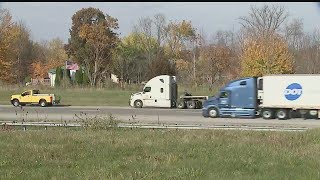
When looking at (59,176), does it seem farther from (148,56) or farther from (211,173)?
(148,56)

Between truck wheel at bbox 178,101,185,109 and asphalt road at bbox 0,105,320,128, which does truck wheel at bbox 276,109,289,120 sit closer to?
asphalt road at bbox 0,105,320,128

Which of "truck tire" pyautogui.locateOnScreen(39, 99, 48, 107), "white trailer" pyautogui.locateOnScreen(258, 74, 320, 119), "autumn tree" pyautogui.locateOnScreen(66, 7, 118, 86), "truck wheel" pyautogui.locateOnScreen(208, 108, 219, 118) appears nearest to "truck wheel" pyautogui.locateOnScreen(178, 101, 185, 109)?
"truck wheel" pyautogui.locateOnScreen(208, 108, 219, 118)

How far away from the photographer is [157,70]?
64312 millimetres

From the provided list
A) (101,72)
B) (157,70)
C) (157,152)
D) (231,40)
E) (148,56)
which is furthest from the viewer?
(231,40)

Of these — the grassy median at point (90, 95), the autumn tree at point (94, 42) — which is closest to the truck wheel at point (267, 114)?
the grassy median at point (90, 95)

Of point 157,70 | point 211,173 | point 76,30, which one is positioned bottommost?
point 211,173

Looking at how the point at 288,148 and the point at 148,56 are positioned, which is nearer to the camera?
the point at 288,148

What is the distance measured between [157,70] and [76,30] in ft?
59.6

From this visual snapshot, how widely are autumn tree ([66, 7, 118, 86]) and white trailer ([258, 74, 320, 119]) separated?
1678 inches

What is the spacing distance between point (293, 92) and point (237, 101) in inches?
146

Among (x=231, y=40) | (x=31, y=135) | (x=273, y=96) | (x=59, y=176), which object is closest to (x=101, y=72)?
(x=231, y=40)

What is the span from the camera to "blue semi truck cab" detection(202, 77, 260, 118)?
3005 cm

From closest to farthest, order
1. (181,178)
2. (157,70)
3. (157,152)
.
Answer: (181,178) < (157,152) < (157,70)

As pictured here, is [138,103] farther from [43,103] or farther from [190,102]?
[43,103]
